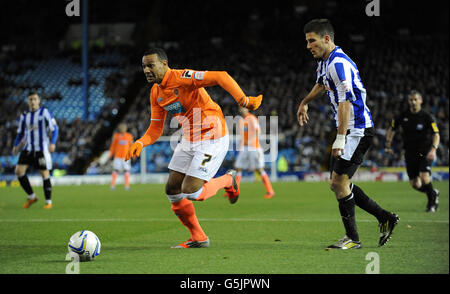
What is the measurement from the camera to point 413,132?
35.3ft

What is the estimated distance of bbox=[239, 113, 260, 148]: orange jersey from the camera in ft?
48.5

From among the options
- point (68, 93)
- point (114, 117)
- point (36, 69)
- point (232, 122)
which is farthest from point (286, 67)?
point (36, 69)

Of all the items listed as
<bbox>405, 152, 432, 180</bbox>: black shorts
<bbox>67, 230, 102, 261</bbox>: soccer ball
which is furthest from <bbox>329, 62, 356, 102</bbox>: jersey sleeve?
<bbox>405, 152, 432, 180</bbox>: black shorts

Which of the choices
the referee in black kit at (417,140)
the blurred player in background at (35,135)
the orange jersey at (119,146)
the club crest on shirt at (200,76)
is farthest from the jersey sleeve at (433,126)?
the orange jersey at (119,146)

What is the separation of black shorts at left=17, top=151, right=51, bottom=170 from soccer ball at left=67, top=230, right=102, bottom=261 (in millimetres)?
6431

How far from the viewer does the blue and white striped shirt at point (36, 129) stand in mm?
11688

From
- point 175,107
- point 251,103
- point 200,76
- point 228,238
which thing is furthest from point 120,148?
point 251,103

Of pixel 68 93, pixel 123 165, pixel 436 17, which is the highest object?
pixel 436 17

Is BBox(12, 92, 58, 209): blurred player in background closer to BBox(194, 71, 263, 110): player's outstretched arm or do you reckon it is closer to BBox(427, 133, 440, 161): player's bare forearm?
BBox(194, 71, 263, 110): player's outstretched arm

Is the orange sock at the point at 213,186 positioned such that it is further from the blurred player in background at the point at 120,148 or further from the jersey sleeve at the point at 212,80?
the blurred player in background at the point at 120,148

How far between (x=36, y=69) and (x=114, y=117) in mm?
7599

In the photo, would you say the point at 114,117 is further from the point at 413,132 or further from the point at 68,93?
the point at 413,132

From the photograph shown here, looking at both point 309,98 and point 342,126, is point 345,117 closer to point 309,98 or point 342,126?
point 342,126

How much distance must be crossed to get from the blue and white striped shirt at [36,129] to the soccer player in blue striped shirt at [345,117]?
6.85 meters
